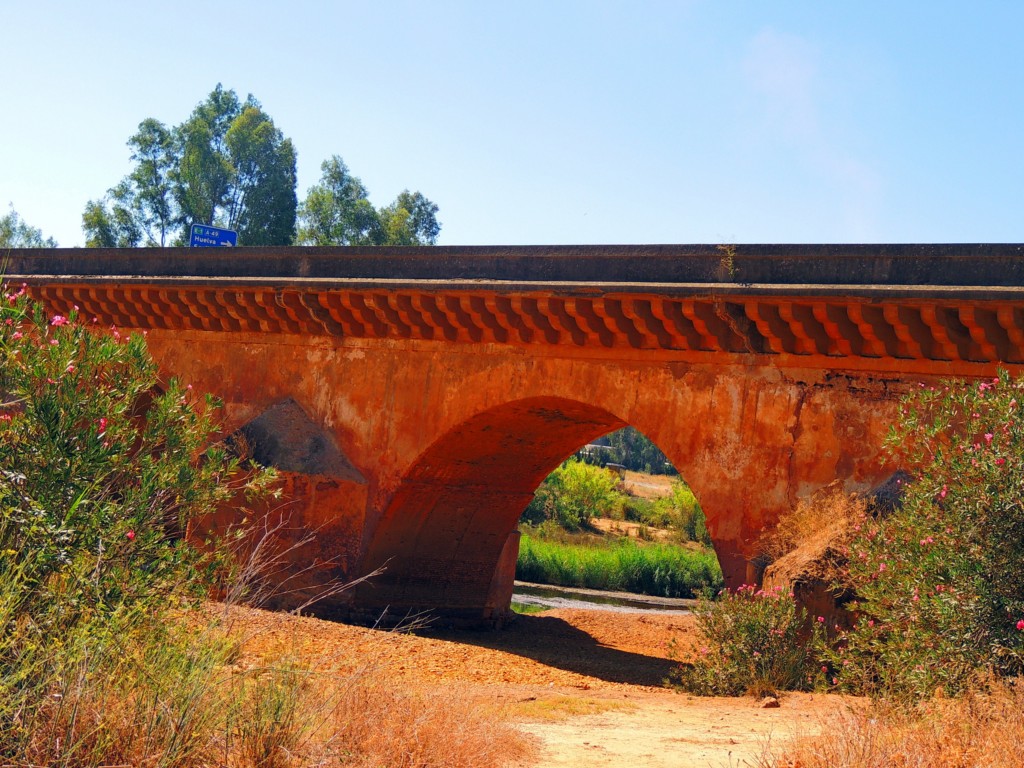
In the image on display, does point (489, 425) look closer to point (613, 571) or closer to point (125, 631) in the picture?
point (125, 631)

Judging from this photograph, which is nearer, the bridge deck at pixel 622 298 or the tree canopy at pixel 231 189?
the bridge deck at pixel 622 298

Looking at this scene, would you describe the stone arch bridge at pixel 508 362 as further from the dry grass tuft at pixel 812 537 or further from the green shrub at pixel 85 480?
the green shrub at pixel 85 480

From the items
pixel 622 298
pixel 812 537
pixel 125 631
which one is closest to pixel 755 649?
pixel 812 537

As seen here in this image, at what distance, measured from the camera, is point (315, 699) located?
4.96m

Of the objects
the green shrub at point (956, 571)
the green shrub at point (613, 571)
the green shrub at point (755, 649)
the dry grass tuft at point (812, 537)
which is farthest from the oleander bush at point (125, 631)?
the green shrub at point (613, 571)

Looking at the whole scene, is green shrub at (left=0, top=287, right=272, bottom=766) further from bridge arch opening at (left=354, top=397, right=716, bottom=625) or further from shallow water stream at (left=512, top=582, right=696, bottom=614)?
shallow water stream at (left=512, top=582, right=696, bottom=614)

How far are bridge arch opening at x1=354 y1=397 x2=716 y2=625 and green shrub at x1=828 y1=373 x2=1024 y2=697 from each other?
15.5ft

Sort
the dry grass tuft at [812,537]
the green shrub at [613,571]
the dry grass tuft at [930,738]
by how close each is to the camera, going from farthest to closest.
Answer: the green shrub at [613,571] < the dry grass tuft at [812,537] < the dry grass tuft at [930,738]

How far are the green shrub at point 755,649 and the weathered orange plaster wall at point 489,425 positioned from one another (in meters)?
1.03

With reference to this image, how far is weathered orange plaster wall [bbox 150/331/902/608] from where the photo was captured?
9.29 metres

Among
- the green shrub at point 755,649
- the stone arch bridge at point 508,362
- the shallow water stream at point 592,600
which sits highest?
the stone arch bridge at point 508,362

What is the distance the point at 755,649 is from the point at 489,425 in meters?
4.41

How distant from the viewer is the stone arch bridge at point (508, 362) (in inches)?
352

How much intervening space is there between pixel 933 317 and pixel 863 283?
0.72m
